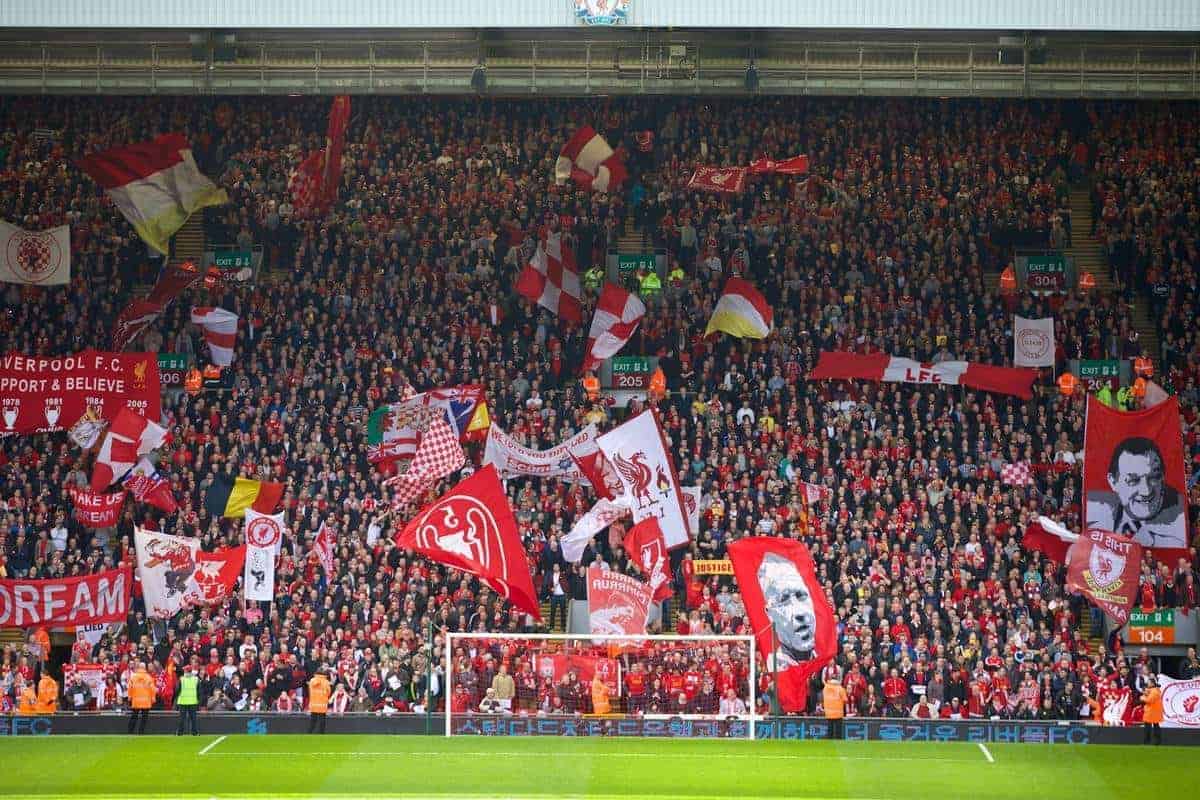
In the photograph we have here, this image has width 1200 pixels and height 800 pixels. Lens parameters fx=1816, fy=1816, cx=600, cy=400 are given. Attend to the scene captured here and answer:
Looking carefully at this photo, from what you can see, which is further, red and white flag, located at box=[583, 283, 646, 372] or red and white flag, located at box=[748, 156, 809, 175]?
red and white flag, located at box=[748, 156, 809, 175]

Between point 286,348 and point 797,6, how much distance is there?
54.5 ft

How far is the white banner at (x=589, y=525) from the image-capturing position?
38.5 meters

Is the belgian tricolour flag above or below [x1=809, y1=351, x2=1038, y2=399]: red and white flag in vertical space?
below

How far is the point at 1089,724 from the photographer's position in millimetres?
33531

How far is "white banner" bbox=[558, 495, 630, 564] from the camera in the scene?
38.5 m

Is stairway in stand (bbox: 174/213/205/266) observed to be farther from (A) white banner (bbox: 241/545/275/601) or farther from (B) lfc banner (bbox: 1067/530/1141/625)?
(B) lfc banner (bbox: 1067/530/1141/625)

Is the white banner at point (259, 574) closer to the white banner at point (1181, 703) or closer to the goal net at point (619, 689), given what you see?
the goal net at point (619, 689)

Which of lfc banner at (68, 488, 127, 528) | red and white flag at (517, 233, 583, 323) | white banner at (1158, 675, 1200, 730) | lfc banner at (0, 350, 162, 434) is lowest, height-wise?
white banner at (1158, 675, 1200, 730)

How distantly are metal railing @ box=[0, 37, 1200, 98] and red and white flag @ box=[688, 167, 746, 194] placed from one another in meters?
3.53

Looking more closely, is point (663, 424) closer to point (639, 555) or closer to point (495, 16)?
point (639, 555)

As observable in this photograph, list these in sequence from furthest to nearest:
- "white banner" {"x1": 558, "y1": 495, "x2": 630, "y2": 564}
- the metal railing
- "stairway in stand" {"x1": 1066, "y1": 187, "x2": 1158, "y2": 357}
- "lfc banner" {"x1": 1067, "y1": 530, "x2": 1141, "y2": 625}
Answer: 1. "stairway in stand" {"x1": 1066, "y1": 187, "x2": 1158, "y2": 357}
2. the metal railing
3. "white banner" {"x1": 558, "y1": 495, "x2": 630, "y2": 564}
4. "lfc banner" {"x1": 1067, "y1": 530, "x2": 1141, "y2": 625}

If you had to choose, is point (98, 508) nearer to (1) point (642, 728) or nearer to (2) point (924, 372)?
(1) point (642, 728)

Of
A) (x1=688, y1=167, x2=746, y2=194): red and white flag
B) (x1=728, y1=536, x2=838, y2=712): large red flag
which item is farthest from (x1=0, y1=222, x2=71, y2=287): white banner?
(x1=728, y1=536, x2=838, y2=712): large red flag

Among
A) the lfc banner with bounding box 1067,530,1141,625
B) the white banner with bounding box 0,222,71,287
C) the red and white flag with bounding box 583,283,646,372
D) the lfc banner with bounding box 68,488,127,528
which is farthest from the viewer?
the white banner with bounding box 0,222,71,287
